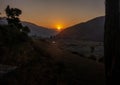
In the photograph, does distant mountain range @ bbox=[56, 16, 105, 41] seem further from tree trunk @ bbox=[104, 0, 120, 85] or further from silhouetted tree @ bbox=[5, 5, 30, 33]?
tree trunk @ bbox=[104, 0, 120, 85]

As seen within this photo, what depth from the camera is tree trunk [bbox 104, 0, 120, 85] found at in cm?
674

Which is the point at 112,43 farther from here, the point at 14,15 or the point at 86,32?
the point at 86,32

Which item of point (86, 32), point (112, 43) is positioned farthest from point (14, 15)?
point (86, 32)

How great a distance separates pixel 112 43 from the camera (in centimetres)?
679

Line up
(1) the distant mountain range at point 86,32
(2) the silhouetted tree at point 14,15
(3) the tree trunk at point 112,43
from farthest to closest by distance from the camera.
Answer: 1. (1) the distant mountain range at point 86,32
2. (2) the silhouetted tree at point 14,15
3. (3) the tree trunk at point 112,43

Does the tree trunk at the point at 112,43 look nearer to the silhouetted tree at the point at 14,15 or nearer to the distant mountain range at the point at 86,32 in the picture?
the silhouetted tree at the point at 14,15

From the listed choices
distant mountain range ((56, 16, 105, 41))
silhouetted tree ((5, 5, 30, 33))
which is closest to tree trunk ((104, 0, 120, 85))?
silhouetted tree ((5, 5, 30, 33))

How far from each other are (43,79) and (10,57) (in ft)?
27.5

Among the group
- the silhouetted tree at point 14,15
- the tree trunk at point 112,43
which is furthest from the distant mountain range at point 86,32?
the tree trunk at point 112,43

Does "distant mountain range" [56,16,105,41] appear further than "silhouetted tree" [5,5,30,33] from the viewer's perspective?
Yes

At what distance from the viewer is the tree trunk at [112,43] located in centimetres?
674

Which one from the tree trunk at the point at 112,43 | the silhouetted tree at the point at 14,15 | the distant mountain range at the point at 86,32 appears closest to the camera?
the tree trunk at the point at 112,43

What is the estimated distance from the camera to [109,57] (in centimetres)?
687

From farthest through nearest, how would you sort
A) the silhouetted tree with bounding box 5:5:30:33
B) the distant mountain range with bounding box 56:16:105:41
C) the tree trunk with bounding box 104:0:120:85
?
the distant mountain range with bounding box 56:16:105:41, the silhouetted tree with bounding box 5:5:30:33, the tree trunk with bounding box 104:0:120:85
